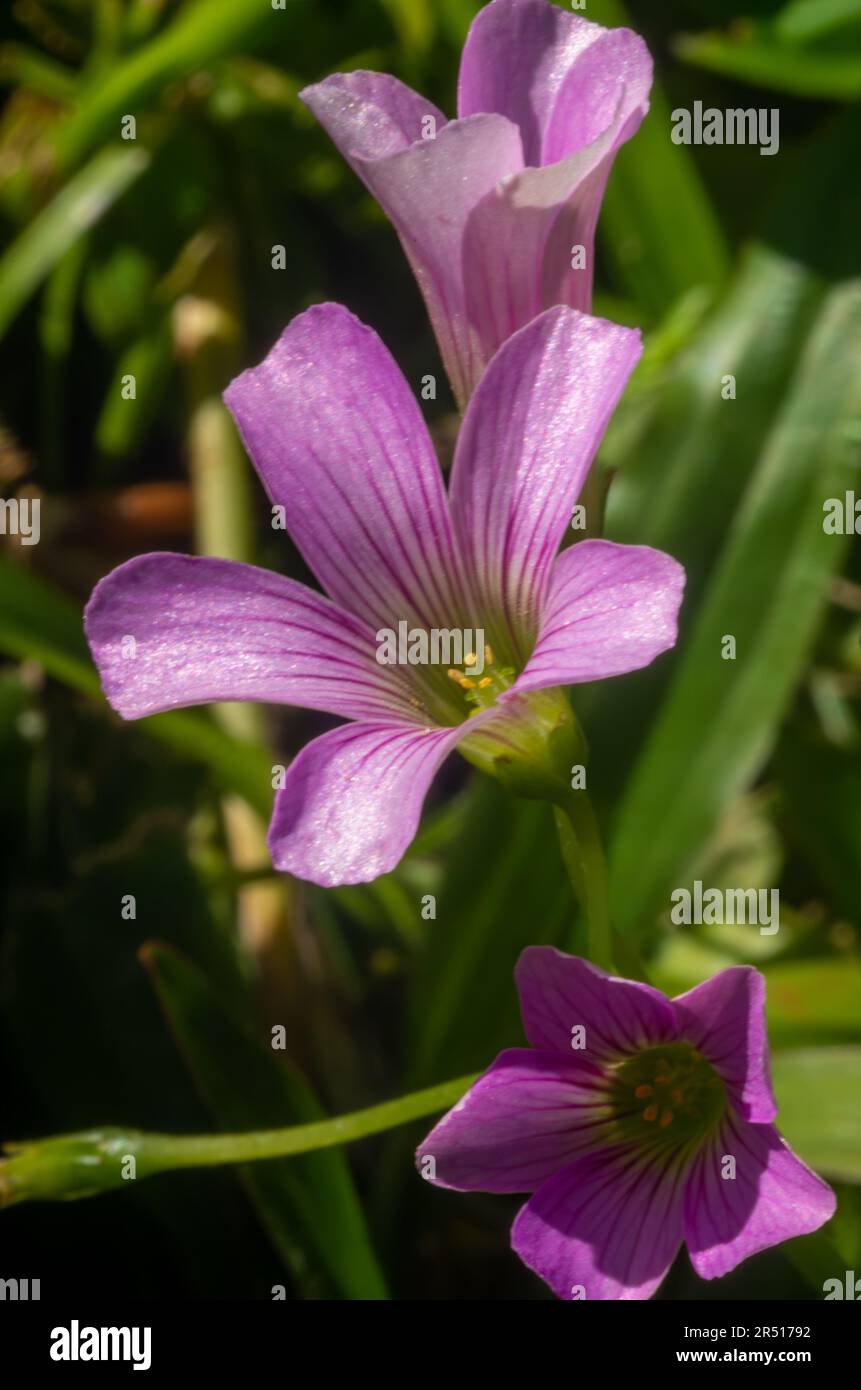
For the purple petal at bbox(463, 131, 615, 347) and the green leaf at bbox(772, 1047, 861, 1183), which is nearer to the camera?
the purple petal at bbox(463, 131, 615, 347)

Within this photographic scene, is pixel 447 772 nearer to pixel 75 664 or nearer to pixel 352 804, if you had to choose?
pixel 75 664

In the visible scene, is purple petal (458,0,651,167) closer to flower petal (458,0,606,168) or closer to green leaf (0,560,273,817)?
flower petal (458,0,606,168)

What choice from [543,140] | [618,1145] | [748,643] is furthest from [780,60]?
[618,1145]

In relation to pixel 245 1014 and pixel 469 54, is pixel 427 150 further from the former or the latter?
pixel 245 1014

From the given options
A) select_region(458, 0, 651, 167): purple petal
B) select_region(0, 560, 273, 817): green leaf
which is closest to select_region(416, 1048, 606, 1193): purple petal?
select_region(458, 0, 651, 167): purple petal

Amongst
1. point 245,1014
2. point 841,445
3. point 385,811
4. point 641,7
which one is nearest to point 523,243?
point 385,811

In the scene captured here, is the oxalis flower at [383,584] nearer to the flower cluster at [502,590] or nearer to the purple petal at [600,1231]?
the flower cluster at [502,590]
